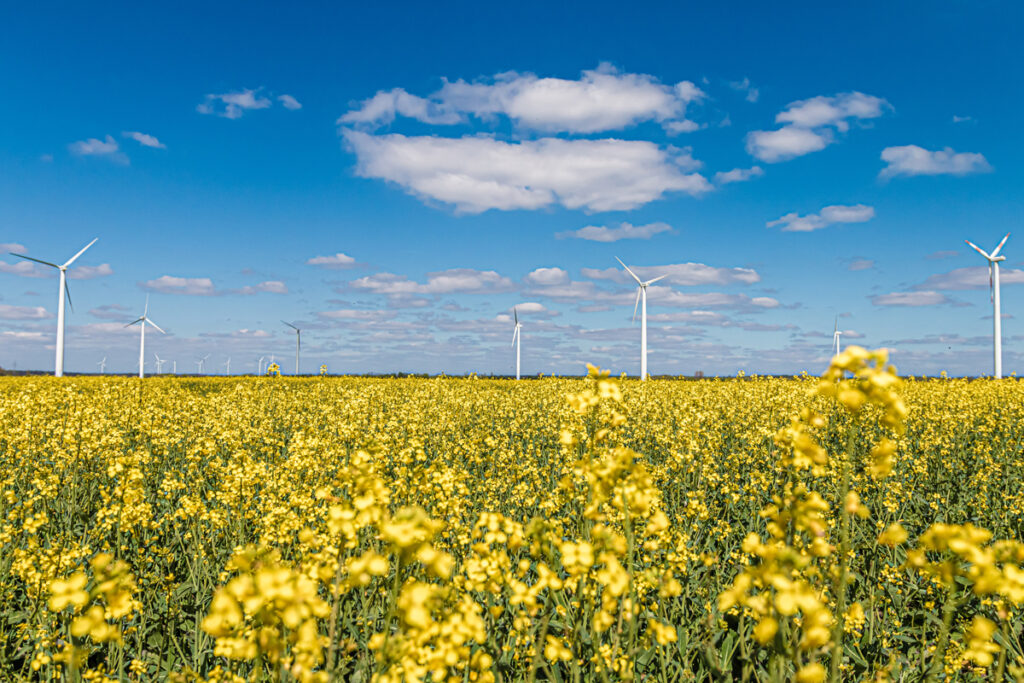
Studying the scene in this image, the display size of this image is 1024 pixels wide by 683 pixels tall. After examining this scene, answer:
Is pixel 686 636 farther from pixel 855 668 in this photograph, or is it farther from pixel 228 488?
pixel 228 488

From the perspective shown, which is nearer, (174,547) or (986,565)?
(986,565)

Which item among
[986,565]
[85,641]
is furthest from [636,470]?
[85,641]

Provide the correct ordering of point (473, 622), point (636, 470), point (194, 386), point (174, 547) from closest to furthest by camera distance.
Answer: point (473, 622)
point (636, 470)
point (174, 547)
point (194, 386)

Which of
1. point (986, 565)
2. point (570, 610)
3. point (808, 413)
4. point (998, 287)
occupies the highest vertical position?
point (998, 287)

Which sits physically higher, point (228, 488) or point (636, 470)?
point (636, 470)

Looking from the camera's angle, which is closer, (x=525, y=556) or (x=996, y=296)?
(x=525, y=556)

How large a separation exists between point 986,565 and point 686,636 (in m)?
3.17

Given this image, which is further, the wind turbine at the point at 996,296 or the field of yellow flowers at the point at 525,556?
the wind turbine at the point at 996,296

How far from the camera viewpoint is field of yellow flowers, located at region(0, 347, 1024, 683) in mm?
1942

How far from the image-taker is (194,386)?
90.9 feet

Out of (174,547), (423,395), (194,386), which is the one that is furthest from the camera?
(194,386)

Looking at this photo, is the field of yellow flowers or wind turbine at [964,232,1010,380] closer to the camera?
the field of yellow flowers

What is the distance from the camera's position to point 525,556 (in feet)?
20.5

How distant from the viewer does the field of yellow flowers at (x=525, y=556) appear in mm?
1942
